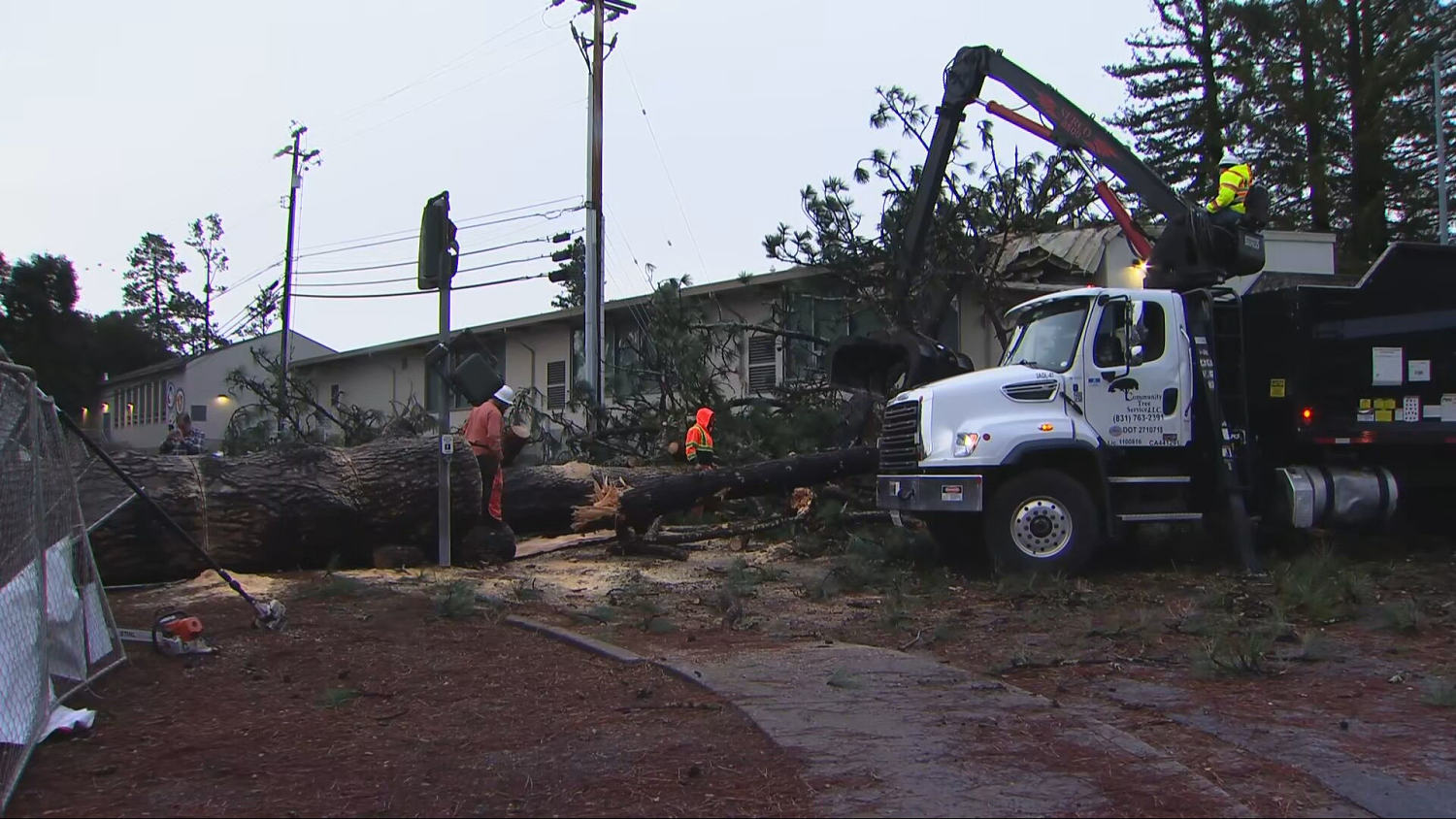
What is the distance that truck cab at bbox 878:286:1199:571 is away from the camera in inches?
375

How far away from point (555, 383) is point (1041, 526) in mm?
19180

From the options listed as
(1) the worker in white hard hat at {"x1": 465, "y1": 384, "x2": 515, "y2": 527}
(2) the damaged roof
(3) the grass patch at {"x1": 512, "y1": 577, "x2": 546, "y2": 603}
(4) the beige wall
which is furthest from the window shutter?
(4) the beige wall

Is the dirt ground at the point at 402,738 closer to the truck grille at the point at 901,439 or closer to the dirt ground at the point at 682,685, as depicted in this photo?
the dirt ground at the point at 682,685

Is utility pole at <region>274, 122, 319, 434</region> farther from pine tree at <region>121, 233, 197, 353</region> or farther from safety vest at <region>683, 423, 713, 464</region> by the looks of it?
pine tree at <region>121, 233, 197, 353</region>

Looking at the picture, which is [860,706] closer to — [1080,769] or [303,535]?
[1080,769]

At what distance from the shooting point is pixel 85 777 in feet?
13.7

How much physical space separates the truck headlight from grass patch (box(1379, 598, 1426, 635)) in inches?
124

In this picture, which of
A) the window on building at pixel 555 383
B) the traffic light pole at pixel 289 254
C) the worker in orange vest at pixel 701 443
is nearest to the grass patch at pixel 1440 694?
the worker in orange vest at pixel 701 443

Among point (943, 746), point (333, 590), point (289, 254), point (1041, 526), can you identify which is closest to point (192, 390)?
point (289, 254)

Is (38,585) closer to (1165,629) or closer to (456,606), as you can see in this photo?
(456,606)

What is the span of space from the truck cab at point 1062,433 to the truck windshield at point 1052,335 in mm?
12

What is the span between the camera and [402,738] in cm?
472

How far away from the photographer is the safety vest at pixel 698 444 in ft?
42.5

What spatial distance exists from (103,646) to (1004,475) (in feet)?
22.2
